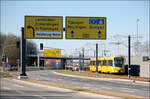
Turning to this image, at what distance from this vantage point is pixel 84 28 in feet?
88.4

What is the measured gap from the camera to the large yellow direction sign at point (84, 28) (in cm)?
2684

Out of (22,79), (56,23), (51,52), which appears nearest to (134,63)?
(22,79)

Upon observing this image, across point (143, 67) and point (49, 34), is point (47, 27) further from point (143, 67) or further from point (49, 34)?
point (143, 67)

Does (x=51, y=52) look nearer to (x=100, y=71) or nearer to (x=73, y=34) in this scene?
(x=100, y=71)

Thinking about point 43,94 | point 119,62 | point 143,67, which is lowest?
point 43,94

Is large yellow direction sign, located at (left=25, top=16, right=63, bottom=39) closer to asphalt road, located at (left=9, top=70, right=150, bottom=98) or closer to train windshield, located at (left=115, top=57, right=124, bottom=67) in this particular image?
asphalt road, located at (left=9, top=70, right=150, bottom=98)

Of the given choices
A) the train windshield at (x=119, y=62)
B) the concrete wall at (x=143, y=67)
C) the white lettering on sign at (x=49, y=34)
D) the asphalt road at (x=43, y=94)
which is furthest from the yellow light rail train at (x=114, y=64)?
the asphalt road at (x=43, y=94)

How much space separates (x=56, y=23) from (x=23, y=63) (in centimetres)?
1037

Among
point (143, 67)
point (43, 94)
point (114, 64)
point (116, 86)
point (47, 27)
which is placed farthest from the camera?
point (114, 64)

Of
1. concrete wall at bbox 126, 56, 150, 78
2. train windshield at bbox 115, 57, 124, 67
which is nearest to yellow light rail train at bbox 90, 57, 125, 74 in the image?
train windshield at bbox 115, 57, 124, 67

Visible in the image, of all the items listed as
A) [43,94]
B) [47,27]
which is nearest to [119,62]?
[47,27]

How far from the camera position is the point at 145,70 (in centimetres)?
4834

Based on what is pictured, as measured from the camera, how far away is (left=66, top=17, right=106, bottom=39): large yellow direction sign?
26844 mm

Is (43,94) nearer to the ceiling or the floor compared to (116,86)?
nearer to the ceiling
